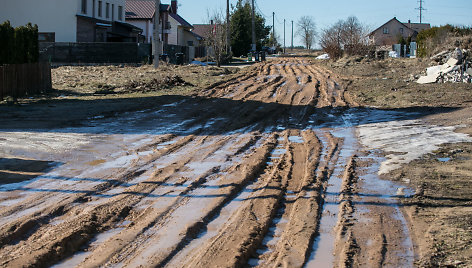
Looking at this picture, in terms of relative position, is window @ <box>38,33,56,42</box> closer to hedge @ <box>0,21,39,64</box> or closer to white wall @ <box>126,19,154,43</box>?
white wall @ <box>126,19,154,43</box>

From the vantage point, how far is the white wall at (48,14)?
48.5 m

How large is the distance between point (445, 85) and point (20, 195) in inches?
784

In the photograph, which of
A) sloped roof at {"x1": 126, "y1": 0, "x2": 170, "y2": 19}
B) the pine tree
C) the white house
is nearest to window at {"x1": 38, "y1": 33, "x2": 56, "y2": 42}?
the white house

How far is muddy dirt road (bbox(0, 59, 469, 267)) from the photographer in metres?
5.68

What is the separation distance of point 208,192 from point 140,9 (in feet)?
209

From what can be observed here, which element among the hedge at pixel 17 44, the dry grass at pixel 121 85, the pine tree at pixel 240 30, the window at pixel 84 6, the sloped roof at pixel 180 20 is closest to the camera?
the hedge at pixel 17 44

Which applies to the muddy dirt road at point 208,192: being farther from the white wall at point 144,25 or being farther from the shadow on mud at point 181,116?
the white wall at point 144,25

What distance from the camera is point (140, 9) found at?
68.8m

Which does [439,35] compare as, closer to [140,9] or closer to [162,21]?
[162,21]

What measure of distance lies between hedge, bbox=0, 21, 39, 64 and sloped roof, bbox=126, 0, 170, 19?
4609 cm

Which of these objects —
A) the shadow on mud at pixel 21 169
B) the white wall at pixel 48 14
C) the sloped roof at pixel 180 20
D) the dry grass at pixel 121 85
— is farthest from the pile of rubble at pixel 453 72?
the sloped roof at pixel 180 20

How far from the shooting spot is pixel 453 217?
22.2ft

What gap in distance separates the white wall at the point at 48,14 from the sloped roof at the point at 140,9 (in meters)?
19.0

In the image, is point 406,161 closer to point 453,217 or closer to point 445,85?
point 453,217
